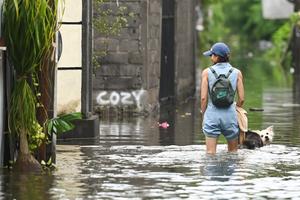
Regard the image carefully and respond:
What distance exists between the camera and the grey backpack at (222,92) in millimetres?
17781

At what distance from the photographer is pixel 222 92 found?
58.4 feet

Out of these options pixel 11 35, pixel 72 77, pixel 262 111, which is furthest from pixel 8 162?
pixel 262 111

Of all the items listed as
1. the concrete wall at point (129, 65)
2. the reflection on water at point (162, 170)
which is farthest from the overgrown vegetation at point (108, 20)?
the reflection on water at point (162, 170)

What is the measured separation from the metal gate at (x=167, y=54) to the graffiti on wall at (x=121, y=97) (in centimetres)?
369

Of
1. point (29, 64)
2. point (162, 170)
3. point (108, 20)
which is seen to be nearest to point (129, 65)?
point (108, 20)

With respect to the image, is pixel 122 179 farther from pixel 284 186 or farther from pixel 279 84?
pixel 279 84

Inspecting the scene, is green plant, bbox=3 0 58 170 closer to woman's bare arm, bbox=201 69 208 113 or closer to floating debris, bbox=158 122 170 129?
woman's bare arm, bbox=201 69 208 113

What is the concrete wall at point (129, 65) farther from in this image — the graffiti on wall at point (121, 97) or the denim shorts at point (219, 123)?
the denim shorts at point (219, 123)

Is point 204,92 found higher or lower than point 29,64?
lower

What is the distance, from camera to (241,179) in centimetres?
1540

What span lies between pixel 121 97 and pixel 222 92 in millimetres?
7995

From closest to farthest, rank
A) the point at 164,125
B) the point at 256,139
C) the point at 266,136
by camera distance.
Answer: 1. the point at 256,139
2. the point at 266,136
3. the point at 164,125

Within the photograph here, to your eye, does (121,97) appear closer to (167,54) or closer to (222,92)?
(167,54)

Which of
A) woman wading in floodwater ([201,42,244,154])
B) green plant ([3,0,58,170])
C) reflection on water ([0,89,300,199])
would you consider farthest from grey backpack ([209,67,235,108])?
green plant ([3,0,58,170])
